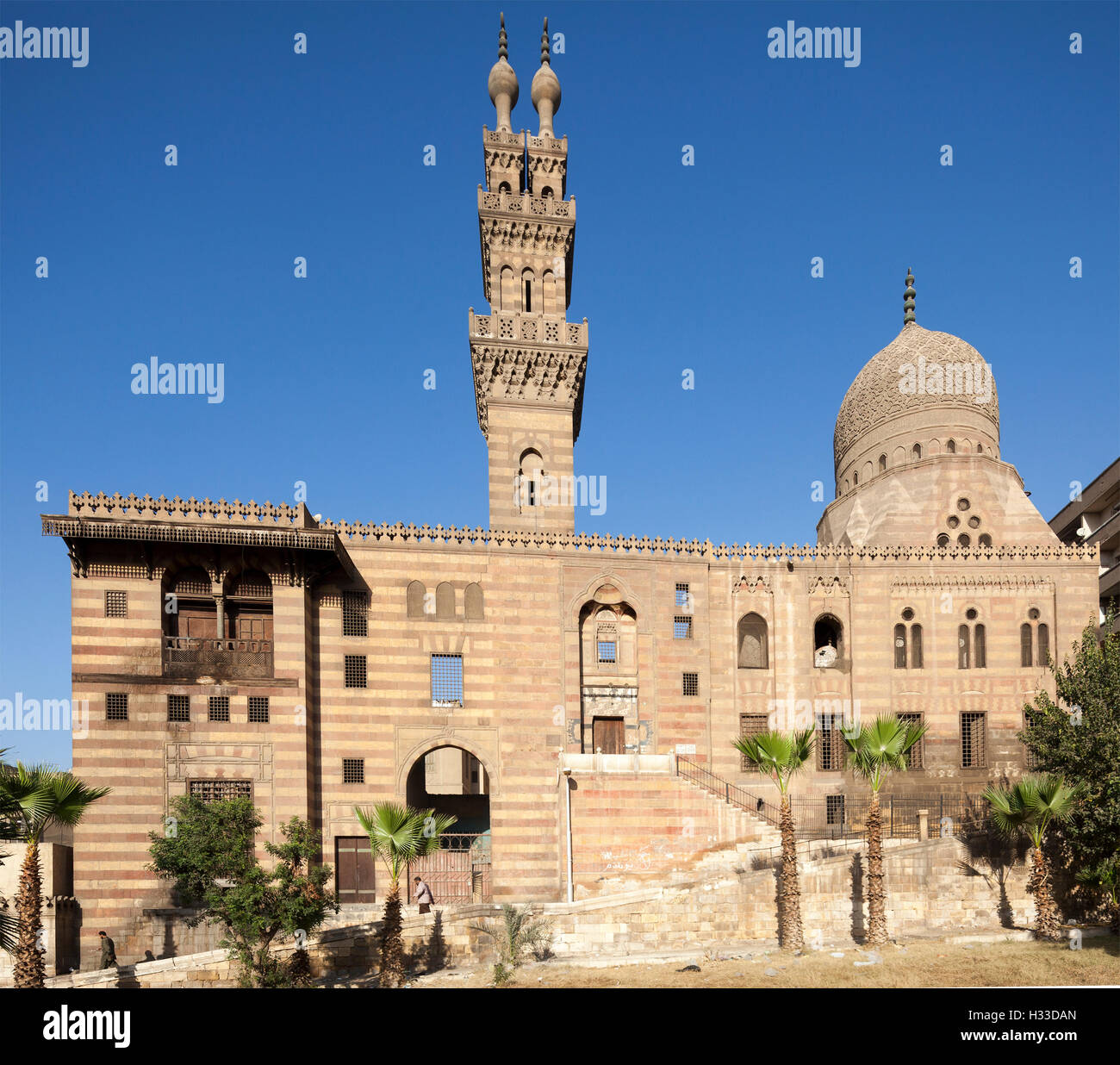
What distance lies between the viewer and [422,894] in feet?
96.0

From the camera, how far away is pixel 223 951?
25.4 m

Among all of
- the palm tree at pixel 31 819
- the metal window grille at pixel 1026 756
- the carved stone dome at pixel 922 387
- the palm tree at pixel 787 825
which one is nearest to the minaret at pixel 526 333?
the carved stone dome at pixel 922 387

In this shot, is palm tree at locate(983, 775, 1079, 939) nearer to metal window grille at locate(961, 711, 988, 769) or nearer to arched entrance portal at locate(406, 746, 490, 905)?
metal window grille at locate(961, 711, 988, 769)

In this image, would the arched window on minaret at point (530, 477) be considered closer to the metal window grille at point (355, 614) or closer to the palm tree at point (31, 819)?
the metal window grille at point (355, 614)

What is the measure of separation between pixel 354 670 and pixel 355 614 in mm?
1733

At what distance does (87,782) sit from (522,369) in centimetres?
2039

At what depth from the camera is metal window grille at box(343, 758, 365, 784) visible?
3219 centimetres

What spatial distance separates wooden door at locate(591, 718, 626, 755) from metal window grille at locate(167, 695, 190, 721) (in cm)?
1267

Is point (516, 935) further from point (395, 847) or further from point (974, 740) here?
point (974, 740)

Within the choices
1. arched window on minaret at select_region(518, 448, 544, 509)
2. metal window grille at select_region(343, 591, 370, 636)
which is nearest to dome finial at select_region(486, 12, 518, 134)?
arched window on minaret at select_region(518, 448, 544, 509)

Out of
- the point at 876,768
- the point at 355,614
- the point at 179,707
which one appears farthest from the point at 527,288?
the point at 876,768

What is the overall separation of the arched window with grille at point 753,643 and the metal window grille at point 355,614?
12.8 m
